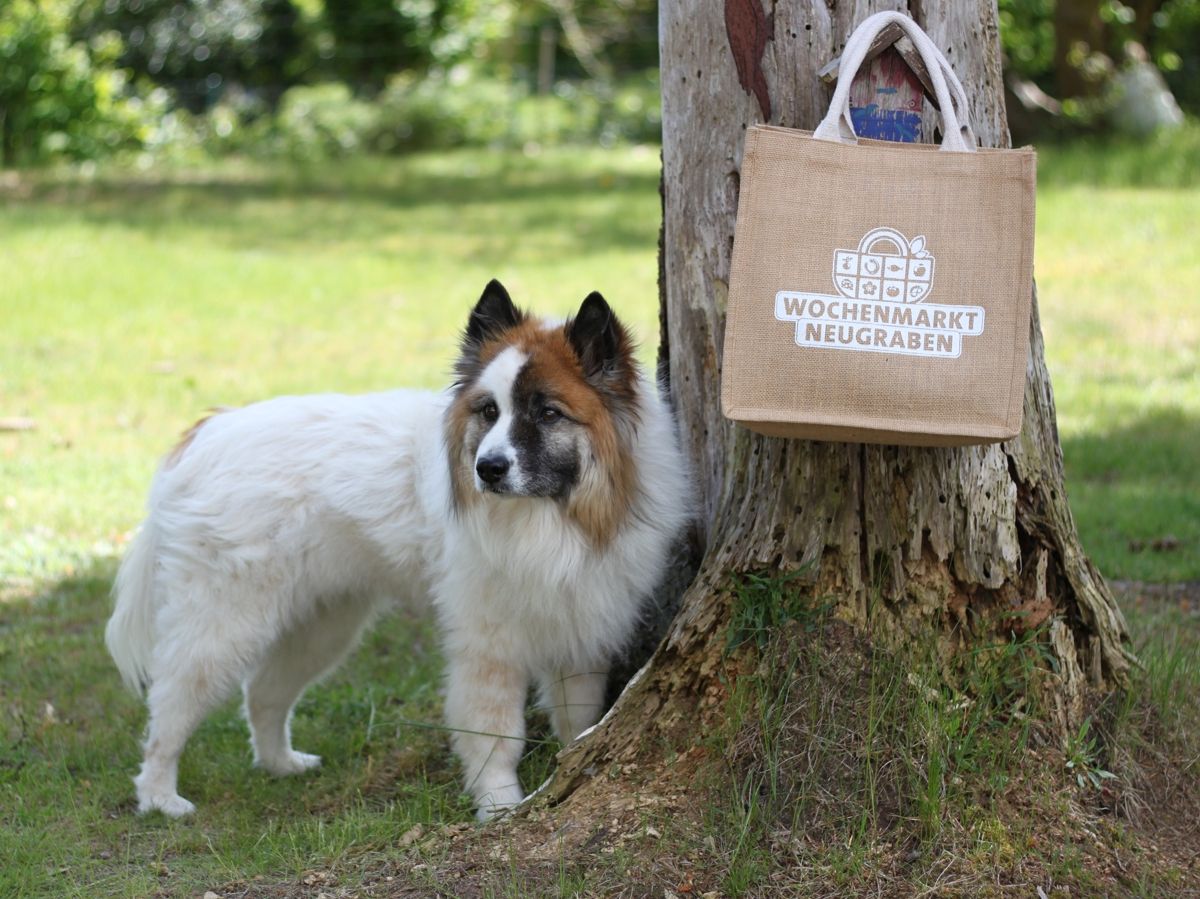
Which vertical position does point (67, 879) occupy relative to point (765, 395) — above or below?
below

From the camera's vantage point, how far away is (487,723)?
14.6 feet

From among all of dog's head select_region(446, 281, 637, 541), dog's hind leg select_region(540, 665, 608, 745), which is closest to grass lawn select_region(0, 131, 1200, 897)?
dog's hind leg select_region(540, 665, 608, 745)

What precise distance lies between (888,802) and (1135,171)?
556 inches

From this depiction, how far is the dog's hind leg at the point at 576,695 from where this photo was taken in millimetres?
4578

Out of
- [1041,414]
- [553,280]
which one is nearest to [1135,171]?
[553,280]

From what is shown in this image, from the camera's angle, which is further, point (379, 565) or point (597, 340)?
point (379, 565)

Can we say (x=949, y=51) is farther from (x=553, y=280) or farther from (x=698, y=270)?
(x=553, y=280)

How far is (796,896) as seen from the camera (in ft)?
11.4

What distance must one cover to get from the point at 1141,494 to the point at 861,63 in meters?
→ 4.72

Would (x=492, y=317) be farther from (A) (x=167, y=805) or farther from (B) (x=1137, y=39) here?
(B) (x=1137, y=39)

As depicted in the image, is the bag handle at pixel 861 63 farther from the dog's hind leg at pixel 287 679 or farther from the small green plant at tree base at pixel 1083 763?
the dog's hind leg at pixel 287 679

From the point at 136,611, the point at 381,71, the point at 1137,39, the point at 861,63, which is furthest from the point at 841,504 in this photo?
the point at 381,71

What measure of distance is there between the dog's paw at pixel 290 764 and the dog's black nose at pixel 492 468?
184 centimetres

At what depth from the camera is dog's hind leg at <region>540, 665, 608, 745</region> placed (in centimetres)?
458
